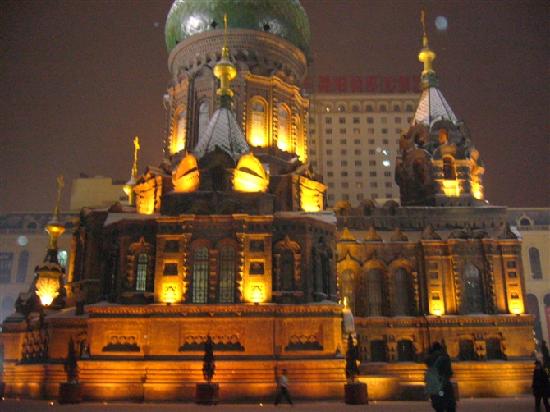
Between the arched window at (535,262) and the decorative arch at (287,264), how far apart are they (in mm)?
32862

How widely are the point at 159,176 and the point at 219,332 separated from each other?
1070 centimetres

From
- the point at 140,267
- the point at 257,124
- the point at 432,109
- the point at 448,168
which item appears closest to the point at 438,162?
the point at 448,168

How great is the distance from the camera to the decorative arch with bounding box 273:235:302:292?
82.1 feet

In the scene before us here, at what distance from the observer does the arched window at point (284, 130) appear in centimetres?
3472

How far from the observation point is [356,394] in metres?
21.0

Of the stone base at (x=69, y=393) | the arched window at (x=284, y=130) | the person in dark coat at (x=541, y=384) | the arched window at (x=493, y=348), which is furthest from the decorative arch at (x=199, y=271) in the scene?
the arched window at (x=493, y=348)

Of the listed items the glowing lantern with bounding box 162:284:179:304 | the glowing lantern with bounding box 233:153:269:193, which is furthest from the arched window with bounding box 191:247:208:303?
the glowing lantern with bounding box 233:153:269:193

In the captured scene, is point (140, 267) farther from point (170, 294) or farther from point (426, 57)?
point (426, 57)

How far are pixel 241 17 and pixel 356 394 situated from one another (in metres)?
23.6

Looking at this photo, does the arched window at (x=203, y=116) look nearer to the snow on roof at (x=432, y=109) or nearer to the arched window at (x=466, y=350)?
the snow on roof at (x=432, y=109)

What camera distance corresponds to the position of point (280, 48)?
35781 millimetres

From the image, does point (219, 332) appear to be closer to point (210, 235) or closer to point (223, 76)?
point (210, 235)

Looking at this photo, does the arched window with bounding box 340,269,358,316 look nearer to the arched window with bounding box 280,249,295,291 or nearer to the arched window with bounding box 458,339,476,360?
the arched window with bounding box 458,339,476,360

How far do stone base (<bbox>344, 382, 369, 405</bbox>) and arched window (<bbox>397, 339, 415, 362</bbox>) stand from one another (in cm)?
939
